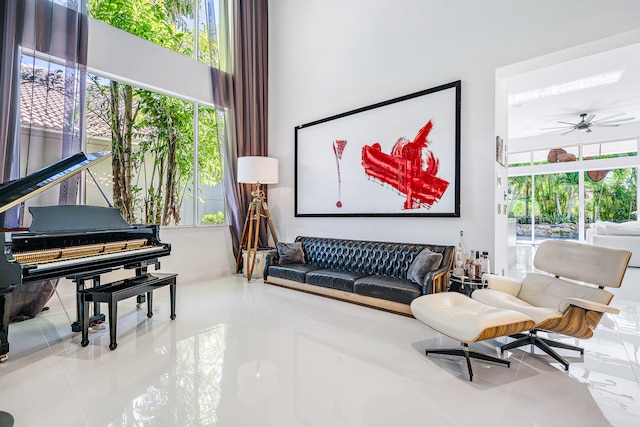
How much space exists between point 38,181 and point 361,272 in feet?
11.2

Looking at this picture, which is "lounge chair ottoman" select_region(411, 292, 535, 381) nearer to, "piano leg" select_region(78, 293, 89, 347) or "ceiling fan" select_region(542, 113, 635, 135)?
"piano leg" select_region(78, 293, 89, 347)

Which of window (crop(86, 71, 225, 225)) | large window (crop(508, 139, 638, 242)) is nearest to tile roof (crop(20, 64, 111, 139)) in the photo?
window (crop(86, 71, 225, 225))

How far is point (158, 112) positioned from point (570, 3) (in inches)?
209

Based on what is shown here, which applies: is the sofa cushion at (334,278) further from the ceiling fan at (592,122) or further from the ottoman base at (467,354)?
the ceiling fan at (592,122)

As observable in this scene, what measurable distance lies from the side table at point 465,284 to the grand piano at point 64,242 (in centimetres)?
309

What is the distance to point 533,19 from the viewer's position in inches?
123

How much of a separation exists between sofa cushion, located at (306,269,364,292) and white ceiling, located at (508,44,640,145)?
417 cm

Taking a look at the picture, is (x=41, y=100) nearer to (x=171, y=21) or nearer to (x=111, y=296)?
(x=171, y=21)

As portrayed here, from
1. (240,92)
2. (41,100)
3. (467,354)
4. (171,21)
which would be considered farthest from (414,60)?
(41,100)

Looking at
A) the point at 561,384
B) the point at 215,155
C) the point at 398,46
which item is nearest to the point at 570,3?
the point at 398,46

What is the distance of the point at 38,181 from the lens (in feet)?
7.98

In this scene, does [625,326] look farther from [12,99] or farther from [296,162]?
[12,99]

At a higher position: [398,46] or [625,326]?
[398,46]

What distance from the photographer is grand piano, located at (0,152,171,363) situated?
2.17m
